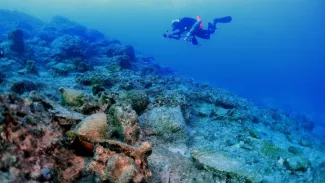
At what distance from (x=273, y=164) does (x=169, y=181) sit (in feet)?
9.66

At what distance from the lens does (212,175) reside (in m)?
4.28

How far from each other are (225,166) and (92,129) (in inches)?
95.6


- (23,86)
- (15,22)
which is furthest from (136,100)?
(15,22)

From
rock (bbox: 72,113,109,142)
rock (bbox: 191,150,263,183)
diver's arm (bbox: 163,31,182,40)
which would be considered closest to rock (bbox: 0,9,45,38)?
diver's arm (bbox: 163,31,182,40)

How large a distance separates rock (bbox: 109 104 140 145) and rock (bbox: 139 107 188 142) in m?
1.03

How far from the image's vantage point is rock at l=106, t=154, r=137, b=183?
2.82 meters

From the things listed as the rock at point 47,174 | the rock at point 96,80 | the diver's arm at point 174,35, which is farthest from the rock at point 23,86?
the diver's arm at point 174,35

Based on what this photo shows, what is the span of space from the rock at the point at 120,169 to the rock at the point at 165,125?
7.80ft

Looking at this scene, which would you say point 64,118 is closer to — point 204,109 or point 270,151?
point 270,151

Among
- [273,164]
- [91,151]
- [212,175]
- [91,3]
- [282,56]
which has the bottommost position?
[91,151]

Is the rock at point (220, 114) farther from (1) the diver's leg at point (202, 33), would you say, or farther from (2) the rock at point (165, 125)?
(1) the diver's leg at point (202, 33)

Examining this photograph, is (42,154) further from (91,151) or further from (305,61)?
(305,61)

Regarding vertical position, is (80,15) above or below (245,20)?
below

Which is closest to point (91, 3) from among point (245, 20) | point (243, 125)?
point (245, 20)
